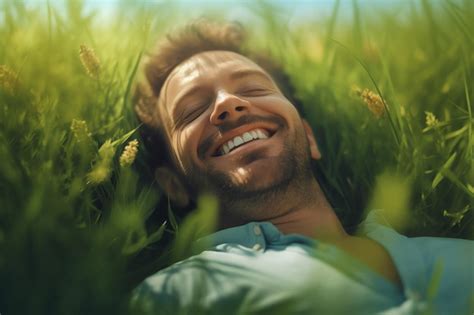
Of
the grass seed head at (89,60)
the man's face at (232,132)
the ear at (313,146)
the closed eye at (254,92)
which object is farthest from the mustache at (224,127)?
the grass seed head at (89,60)

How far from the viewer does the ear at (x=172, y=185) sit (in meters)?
1.71

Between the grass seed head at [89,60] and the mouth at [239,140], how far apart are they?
1.42ft

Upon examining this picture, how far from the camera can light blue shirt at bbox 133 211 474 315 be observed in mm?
1145

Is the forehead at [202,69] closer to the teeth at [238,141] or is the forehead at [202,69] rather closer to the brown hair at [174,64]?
the brown hair at [174,64]

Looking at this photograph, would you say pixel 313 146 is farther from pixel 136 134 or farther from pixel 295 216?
pixel 136 134

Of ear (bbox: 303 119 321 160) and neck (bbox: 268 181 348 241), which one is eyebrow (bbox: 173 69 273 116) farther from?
neck (bbox: 268 181 348 241)

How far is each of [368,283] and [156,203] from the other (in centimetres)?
66

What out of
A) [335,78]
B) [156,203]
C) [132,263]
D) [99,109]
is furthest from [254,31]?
[132,263]

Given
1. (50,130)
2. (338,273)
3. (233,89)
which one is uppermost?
(50,130)

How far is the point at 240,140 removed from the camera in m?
1.62

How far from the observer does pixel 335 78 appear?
219cm

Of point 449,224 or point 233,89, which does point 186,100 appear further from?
point 449,224

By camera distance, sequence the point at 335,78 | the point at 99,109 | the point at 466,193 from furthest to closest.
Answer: the point at 335,78 → the point at 99,109 → the point at 466,193

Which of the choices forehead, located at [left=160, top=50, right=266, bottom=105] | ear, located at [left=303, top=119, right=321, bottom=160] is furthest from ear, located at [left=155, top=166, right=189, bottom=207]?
ear, located at [left=303, top=119, right=321, bottom=160]
